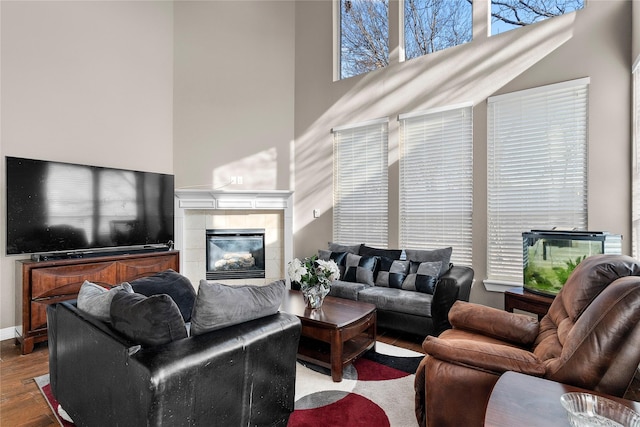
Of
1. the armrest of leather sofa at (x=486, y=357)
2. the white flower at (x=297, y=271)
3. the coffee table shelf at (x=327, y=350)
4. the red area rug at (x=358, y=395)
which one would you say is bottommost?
the red area rug at (x=358, y=395)

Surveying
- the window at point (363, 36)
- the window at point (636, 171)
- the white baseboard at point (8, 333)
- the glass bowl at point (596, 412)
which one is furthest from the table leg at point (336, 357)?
the window at point (363, 36)

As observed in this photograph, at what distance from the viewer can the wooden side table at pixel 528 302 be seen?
291 cm

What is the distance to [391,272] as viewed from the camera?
4070 mm

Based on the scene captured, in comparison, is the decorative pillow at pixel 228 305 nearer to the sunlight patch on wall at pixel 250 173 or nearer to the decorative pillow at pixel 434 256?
the decorative pillow at pixel 434 256

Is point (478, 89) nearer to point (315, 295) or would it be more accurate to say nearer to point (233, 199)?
point (315, 295)

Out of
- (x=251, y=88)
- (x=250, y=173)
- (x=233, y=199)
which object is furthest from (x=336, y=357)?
(x=251, y=88)

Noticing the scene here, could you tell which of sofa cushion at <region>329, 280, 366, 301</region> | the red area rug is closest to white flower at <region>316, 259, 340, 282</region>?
the red area rug

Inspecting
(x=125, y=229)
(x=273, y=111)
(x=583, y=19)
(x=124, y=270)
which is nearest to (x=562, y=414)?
(x=583, y=19)

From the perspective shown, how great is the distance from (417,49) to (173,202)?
4.08 m

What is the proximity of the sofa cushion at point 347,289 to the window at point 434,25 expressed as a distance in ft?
10.6

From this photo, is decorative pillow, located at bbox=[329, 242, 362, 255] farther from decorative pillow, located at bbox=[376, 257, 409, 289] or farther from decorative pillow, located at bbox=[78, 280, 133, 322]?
decorative pillow, located at bbox=[78, 280, 133, 322]

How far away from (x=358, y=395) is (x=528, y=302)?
176 centimetres

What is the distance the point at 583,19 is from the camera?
3453 millimetres

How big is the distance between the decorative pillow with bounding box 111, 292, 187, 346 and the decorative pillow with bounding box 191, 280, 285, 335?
0.34 ft
